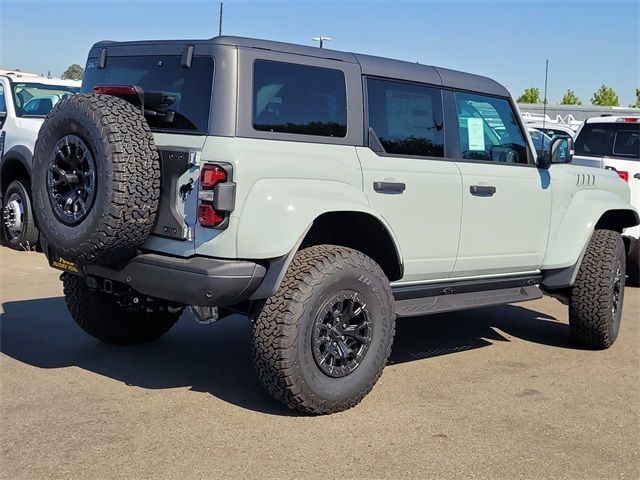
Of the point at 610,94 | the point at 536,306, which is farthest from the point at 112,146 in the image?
the point at 610,94

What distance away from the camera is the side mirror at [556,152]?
6.09 meters

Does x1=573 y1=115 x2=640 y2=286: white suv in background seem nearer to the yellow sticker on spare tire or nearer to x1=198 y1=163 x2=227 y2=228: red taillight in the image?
x1=198 y1=163 x2=227 y2=228: red taillight

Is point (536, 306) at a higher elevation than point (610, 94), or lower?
lower

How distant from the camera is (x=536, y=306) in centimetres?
831

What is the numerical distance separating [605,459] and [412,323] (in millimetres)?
3002

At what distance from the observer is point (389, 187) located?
16.1 ft

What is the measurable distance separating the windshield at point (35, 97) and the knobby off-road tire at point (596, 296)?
6138 mm

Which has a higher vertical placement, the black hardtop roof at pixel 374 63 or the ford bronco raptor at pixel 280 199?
the black hardtop roof at pixel 374 63

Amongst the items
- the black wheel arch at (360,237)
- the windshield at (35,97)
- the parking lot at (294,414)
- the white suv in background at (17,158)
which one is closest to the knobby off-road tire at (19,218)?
the white suv in background at (17,158)

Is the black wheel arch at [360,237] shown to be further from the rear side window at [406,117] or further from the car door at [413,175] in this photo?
the rear side window at [406,117]

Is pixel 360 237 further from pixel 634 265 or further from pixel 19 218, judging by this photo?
pixel 19 218

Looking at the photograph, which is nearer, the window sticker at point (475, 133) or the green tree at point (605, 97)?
the window sticker at point (475, 133)

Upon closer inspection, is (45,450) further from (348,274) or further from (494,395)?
(494,395)

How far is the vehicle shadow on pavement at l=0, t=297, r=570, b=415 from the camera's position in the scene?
5.12m
